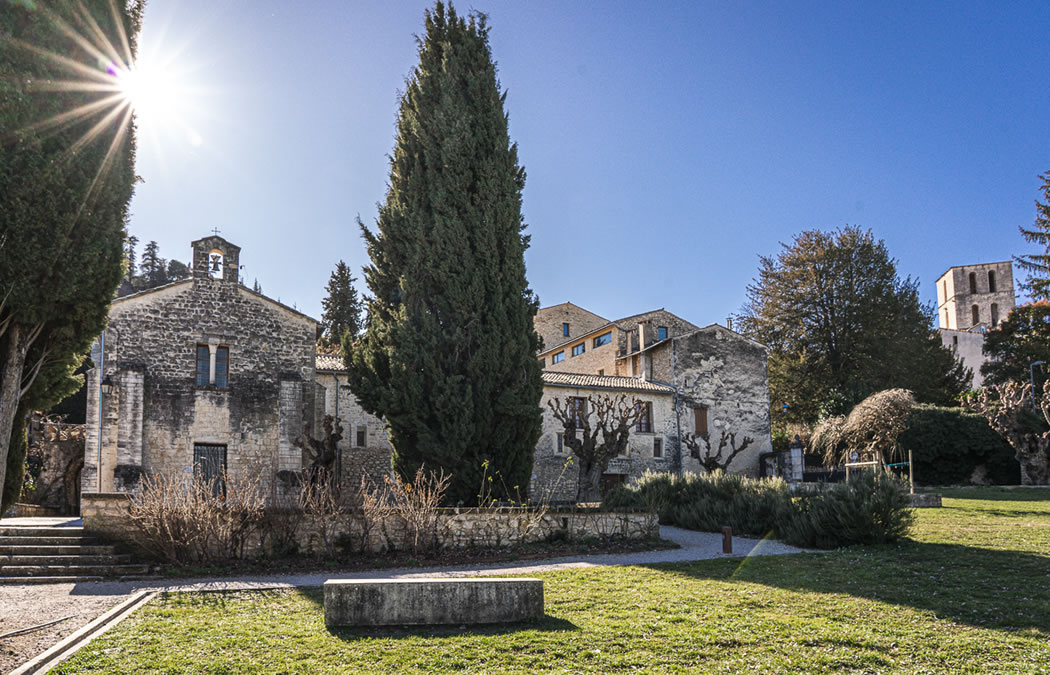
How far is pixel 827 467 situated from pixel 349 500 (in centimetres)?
2463

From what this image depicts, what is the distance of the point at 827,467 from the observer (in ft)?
104

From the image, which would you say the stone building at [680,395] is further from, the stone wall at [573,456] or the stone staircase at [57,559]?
the stone staircase at [57,559]

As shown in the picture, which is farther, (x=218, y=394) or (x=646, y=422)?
(x=646, y=422)

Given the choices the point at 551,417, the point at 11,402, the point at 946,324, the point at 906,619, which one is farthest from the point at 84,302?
the point at 946,324

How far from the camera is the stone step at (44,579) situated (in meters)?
10.9

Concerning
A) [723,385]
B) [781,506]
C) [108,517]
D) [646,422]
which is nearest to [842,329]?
[723,385]

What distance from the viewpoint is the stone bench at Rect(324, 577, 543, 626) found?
7109mm

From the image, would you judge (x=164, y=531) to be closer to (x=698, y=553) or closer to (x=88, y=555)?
(x=88, y=555)

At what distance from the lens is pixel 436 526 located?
13109 mm

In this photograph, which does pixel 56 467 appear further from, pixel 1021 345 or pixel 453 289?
pixel 1021 345

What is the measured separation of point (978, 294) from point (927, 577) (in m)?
71.2

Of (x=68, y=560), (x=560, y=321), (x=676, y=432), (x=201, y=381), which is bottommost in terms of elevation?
(x=68, y=560)

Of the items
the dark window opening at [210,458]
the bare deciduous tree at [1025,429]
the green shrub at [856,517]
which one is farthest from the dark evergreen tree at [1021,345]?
the dark window opening at [210,458]

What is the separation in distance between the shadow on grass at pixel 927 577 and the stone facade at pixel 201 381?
14.7 m
